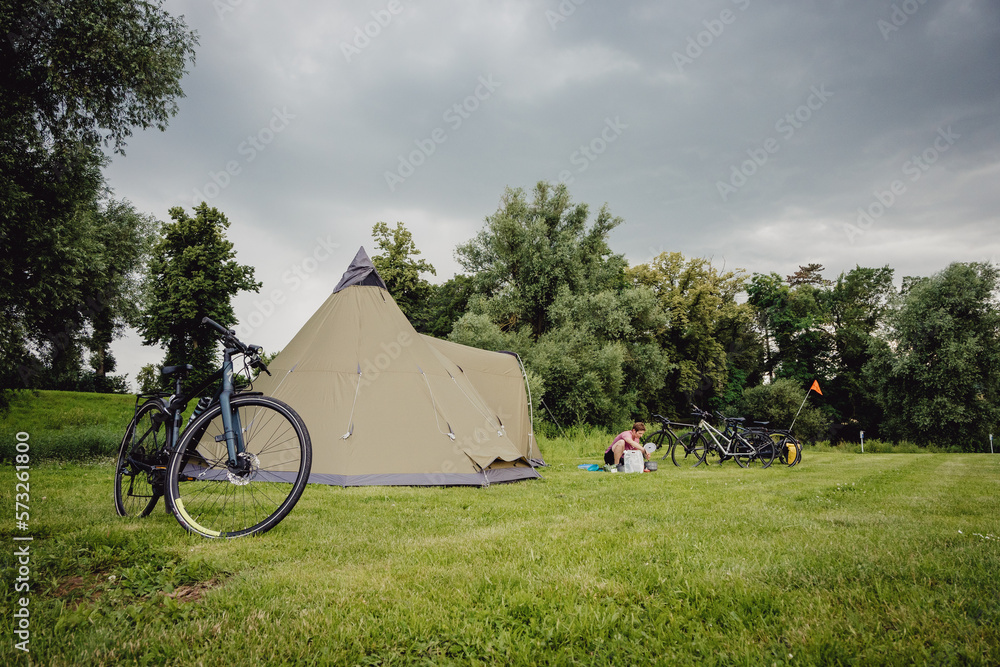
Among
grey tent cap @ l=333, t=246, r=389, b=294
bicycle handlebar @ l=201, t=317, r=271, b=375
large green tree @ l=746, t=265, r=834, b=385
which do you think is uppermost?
large green tree @ l=746, t=265, r=834, b=385

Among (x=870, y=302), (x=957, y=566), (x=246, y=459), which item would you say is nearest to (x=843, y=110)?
(x=957, y=566)

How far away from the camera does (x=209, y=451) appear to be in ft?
13.1

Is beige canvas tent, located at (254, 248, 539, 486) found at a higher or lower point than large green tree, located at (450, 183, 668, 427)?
lower

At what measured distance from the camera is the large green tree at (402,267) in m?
27.3

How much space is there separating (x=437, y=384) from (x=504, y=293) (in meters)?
14.3

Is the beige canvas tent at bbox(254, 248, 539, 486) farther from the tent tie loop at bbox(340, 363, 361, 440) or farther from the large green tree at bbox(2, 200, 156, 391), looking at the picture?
the large green tree at bbox(2, 200, 156, 391)

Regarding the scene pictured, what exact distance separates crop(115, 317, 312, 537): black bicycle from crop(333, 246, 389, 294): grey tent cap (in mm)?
4333

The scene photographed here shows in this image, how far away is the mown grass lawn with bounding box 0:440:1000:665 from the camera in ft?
6.06

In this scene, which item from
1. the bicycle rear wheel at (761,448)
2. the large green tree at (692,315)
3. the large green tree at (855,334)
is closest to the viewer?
the bicycle rear wheel at (761,448)

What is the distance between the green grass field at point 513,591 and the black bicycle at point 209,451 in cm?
20

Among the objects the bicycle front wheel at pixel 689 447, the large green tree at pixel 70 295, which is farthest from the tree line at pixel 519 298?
the bicycle front wheel at pixel 689 447

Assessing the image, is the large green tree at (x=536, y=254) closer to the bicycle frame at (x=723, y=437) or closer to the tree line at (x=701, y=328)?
the tree line at (x=701, y=328)

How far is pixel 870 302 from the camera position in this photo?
1379 inches

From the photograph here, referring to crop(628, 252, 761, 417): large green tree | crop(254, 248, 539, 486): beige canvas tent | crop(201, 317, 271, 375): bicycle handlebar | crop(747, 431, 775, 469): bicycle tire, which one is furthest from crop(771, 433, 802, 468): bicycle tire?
crop(628, 252, 761, 417): large green tree
